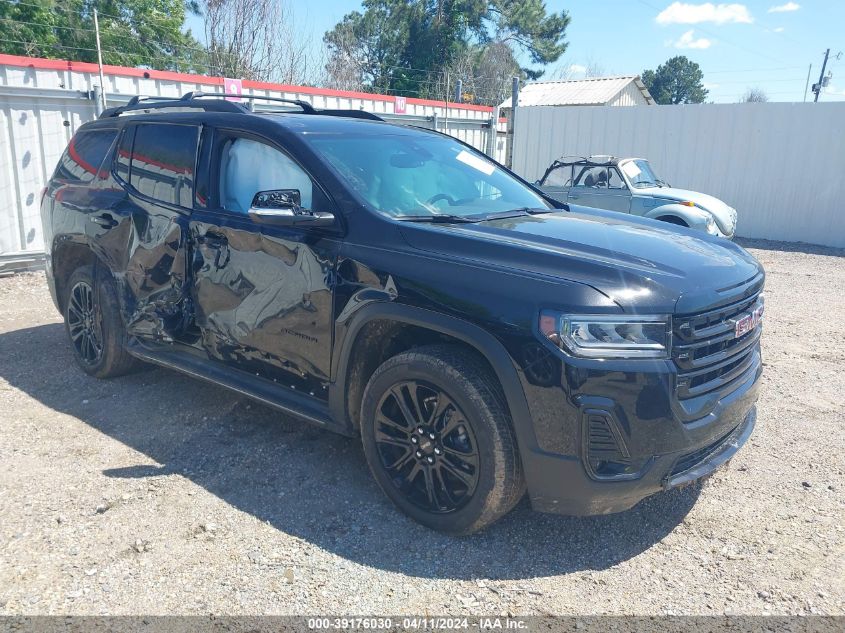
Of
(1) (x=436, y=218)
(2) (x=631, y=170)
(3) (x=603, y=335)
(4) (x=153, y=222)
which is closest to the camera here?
(3) (x=603, y=335)

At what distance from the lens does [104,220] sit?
4.77 meters

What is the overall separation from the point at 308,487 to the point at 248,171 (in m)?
1.84

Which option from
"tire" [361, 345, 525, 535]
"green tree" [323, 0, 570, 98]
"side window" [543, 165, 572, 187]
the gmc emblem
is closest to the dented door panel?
"tire" [361, 345, 525, 535]

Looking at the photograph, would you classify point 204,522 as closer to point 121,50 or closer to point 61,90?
point 61,90

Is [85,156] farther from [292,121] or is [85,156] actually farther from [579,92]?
[579,92]

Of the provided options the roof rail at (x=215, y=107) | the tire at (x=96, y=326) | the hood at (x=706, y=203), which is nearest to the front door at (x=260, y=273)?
the roof rail at (x=215, y=107)

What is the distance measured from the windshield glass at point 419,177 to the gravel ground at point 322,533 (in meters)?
1.54

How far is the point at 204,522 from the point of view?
329 centimetres

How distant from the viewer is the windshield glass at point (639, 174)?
10.9 metres

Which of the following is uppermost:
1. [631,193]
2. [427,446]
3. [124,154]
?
[124,154]

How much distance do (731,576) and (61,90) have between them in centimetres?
916

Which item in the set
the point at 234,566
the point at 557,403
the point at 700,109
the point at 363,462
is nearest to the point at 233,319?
the point at 363,462

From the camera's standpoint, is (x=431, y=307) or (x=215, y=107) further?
(x=215, y=107)

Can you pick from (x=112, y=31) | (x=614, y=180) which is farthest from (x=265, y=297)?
(x=112, y=31)
